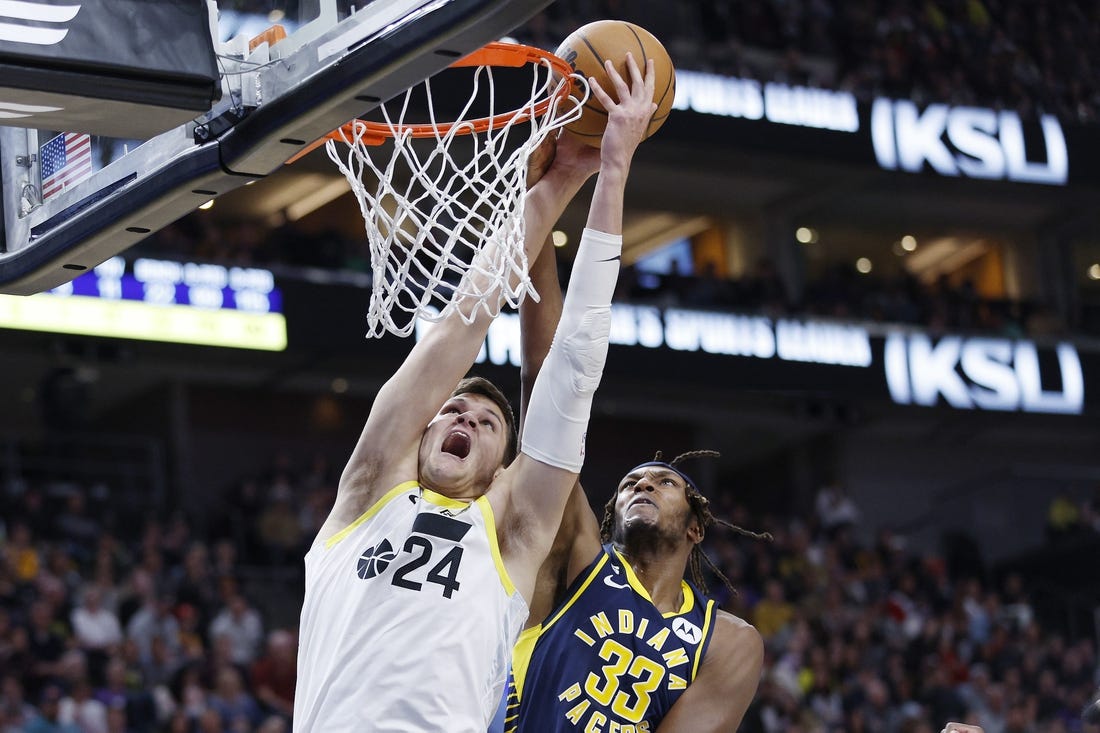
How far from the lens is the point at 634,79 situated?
388 centimetres

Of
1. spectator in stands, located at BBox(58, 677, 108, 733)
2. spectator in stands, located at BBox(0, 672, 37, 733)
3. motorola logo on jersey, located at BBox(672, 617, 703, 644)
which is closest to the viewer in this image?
motorola logo on jersey, located at BBox(672, 617, 703, 644)

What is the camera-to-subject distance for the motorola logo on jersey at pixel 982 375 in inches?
695

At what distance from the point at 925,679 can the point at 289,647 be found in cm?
589

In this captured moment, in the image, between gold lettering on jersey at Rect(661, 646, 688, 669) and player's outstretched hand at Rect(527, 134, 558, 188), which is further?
gold lettering on jersey at Rect(661, 646, 688, 669)

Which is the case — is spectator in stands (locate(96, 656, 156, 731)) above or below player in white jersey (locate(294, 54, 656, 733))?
below

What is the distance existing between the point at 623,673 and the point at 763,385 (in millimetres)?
Answer: 12865

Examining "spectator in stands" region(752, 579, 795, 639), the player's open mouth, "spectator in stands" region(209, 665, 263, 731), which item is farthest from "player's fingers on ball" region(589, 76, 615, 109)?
"spectator in stands" region(752, 579, 795, 639)

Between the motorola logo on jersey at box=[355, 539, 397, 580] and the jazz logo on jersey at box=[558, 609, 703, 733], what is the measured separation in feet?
3.25

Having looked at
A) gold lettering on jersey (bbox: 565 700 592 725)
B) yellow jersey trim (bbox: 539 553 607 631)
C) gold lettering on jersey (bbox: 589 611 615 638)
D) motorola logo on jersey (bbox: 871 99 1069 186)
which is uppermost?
motorola logo on jersey (bbox: 871 99 1069 186)

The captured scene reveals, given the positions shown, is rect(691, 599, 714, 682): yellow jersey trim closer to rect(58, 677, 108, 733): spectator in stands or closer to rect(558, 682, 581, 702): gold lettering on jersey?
rect(558, 682, 581, 702): gold lettering on jersey

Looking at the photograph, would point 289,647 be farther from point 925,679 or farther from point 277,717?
point 925,679

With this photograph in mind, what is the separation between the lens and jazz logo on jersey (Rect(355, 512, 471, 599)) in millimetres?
3396

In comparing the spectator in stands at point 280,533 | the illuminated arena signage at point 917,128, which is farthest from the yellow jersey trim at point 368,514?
the illuminated arena signage at point 917,128

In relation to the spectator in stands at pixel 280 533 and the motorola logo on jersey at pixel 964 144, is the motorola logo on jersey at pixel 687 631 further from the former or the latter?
the motorola logo on jersey at pixel 964 144
